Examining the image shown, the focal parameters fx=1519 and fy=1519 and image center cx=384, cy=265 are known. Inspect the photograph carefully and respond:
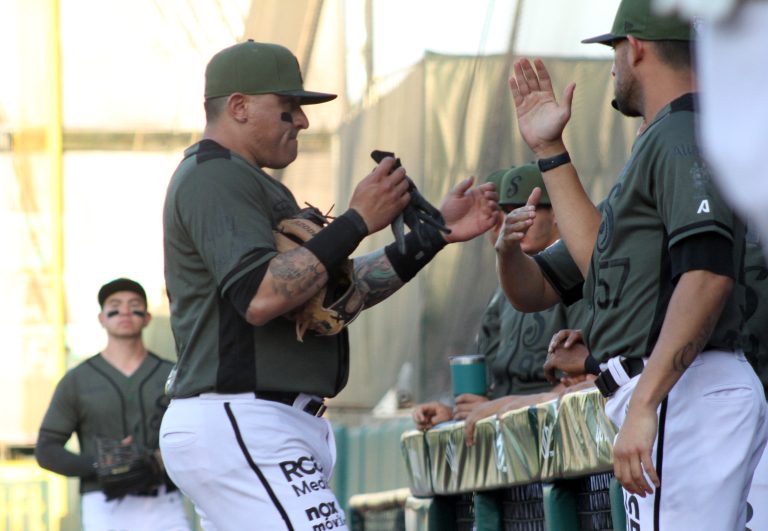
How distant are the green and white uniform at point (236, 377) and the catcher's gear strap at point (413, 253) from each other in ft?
1.16

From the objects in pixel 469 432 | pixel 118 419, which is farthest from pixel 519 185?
pixel 118 419

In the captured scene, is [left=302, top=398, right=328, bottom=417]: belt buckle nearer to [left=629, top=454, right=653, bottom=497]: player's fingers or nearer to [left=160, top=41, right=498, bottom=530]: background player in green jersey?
[left=160, top=41, right=498, bottom=530]: background player in green jersey

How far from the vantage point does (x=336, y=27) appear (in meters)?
12.4

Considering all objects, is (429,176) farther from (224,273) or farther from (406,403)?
(224,273)

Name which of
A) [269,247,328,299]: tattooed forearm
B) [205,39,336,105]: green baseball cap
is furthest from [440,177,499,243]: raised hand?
[269,247,328,299]: tattooed forearm

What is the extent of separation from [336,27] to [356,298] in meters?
8.12

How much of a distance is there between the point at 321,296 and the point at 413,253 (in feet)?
1.44

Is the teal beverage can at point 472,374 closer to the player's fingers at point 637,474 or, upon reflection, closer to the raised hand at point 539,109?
the raised hand at point 539,109

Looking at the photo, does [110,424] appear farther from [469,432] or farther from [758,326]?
[758,326]

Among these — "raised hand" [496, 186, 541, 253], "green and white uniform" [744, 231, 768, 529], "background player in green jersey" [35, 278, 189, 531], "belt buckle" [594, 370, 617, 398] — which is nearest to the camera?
"belt buckle" [594, 370, 617, 398]

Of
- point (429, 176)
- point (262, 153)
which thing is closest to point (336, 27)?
point (429, 176)

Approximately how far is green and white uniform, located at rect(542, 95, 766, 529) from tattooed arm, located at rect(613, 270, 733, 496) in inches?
1.9

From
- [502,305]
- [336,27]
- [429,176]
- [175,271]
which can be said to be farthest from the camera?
[336,27]

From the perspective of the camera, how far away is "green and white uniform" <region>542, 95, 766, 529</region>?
355 cm
